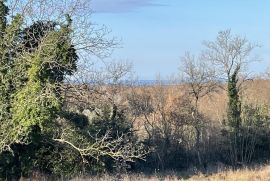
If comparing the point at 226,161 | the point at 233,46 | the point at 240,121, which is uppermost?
the point at 233,46

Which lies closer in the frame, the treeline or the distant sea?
the treeline

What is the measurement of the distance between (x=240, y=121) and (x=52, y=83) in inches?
807

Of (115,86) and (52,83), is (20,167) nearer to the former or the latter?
(52,83)

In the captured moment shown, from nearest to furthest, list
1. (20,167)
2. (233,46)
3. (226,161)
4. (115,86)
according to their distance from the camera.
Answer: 1. (20,167)
2. (115,86)
3. (226,161)
4. (233,46)

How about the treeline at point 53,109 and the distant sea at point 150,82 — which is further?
the distant sea at point 150,82

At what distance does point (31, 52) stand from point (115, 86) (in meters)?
11.8

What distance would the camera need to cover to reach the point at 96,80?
23.6 metres

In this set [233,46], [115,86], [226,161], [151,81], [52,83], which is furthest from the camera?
[233,46]

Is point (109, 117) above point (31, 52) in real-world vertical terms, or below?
below

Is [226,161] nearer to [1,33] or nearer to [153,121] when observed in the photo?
[153,121]

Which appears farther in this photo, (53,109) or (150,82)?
(150,82)

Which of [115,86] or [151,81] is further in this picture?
[151,81]

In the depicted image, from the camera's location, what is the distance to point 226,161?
3609 centimetres

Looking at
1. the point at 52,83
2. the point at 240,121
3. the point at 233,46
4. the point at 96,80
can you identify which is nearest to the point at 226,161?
the point at 240,121
